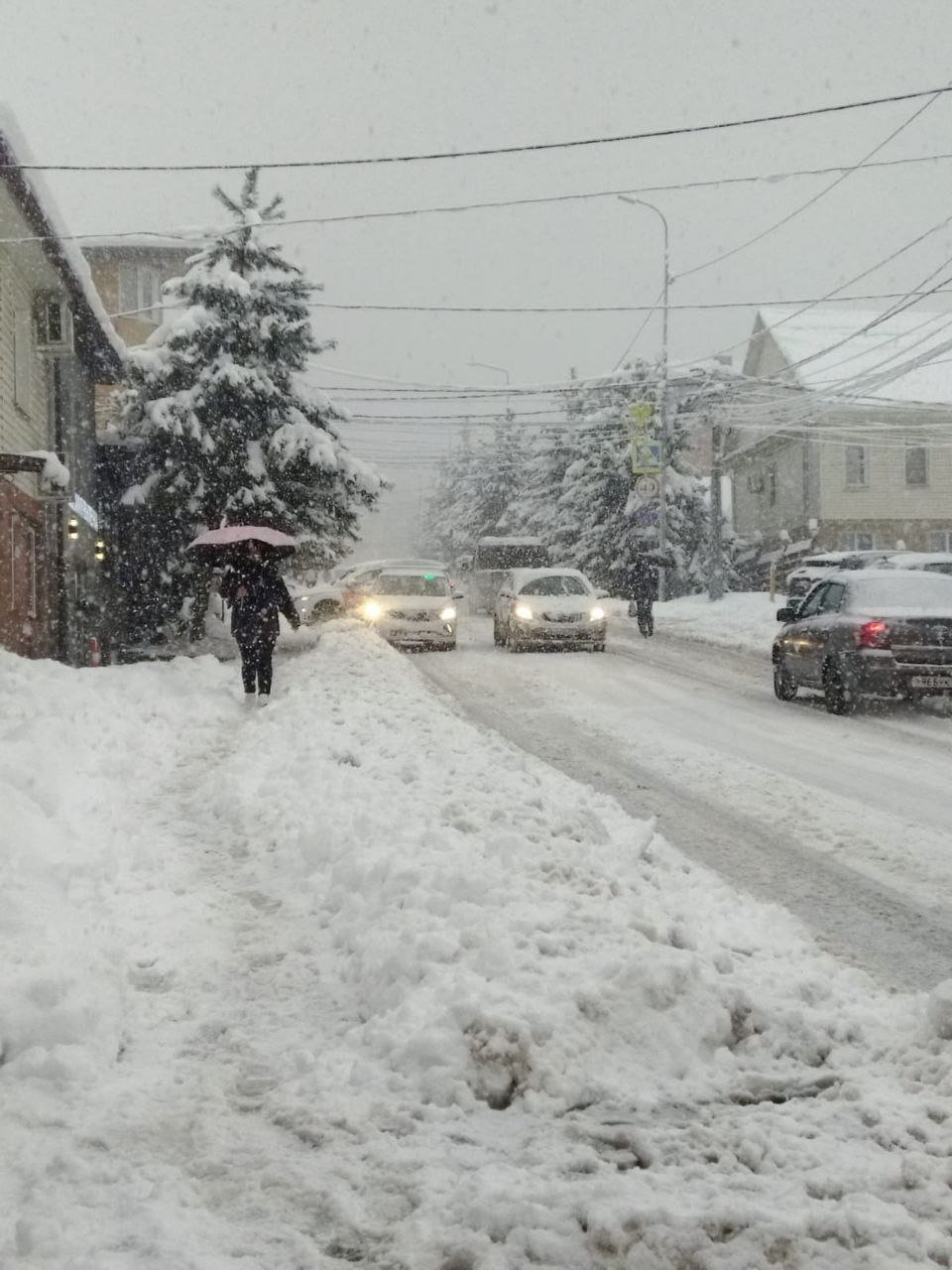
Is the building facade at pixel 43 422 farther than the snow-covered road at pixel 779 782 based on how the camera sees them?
Yes

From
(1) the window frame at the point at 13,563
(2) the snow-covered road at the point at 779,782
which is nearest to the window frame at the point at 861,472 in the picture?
(2) the snow-covered road at the point at 779,782

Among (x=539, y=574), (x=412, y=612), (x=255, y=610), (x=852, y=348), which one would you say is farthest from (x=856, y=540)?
(x=255, y=610)

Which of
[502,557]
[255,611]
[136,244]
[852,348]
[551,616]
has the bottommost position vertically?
[551,616]

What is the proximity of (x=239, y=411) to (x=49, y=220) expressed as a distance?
9.33 meters

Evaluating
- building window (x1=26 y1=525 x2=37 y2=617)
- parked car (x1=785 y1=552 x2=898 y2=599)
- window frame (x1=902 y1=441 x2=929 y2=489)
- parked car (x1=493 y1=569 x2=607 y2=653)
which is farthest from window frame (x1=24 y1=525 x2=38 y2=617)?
window frame (x1=902 y1=441 x2=929 y2=489)

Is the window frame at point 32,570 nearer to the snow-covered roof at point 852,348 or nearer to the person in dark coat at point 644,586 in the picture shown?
the person in dark coat at point 644,586

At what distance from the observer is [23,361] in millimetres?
18781

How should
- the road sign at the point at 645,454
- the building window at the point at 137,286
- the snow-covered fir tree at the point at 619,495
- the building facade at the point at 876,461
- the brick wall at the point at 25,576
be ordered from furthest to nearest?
the building window at the point at 137,286 < the snow-covered fir tree at the point at 619,495 < the building facade at the point at 876,461 < the road sign at the point at 645,454 < the brick wall at the point at 25,576

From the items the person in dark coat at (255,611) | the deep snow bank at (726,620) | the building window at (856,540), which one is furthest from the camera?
the building window at (856,540)

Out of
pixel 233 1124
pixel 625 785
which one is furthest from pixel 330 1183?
pixel 625 785

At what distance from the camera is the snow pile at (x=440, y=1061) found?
2.81 metres

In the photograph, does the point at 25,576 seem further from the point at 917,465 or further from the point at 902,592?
the point at 917,465

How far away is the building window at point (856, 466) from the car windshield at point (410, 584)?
2280cm

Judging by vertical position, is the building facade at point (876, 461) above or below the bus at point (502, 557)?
above
